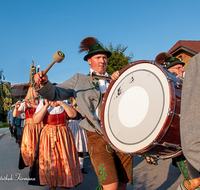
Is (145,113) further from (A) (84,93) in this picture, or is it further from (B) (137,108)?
(A) (84,93)

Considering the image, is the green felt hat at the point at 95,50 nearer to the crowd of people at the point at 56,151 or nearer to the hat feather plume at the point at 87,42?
the hat feather plume at the point at 87,42

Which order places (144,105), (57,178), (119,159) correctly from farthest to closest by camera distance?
(57,178)
(119,159)
(144,105)

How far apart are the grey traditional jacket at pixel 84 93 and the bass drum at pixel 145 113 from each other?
0.28 metres

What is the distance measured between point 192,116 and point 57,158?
9.22ft

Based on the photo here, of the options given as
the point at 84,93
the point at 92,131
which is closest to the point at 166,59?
the point at 84,93

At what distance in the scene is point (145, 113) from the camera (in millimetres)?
1613

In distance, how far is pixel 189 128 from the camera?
2.88 ft

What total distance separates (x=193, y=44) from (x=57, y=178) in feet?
70.8

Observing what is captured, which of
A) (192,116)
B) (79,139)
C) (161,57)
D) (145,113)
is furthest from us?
(79,139)

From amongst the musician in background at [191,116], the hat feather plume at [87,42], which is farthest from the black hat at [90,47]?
the musician in background at [191,116]

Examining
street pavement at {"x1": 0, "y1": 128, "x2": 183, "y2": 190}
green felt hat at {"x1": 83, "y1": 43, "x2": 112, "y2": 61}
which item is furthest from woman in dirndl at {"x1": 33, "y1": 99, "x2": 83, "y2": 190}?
green felt hat at {"x1": 83, "y1": 43, "x2": 112, "y2": 61}

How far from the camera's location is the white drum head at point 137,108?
153 centimetres

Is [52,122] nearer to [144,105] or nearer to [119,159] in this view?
[119,159]

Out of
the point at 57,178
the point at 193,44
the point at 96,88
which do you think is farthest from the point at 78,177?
the point at 193,44
